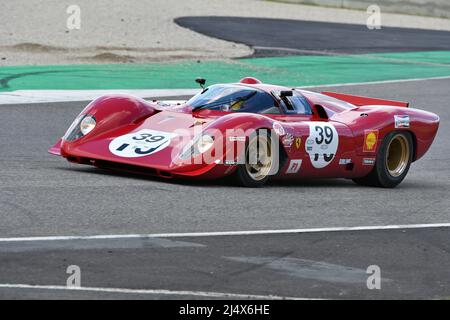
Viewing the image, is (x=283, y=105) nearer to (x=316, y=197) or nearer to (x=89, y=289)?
(x=316, y=197)

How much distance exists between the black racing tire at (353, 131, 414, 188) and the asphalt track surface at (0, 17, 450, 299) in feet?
0.56

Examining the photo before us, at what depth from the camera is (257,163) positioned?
35.8 feet

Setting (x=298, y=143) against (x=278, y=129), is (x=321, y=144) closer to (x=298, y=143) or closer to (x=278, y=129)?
(x=298, y=143)

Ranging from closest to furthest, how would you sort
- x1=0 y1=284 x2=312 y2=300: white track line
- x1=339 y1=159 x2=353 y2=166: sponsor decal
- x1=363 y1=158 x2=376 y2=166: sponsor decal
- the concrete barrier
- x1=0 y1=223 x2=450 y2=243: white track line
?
x1=0 y1=284 x2=312 y2=300: white track line < x1=0 y1=223 x2=450 y2=243: white track line < x1=339 y1=159 x2=353 y2=166: sponsor decal < x1=363 y1=158 x2=376 y2=166: sponsor decal < the concrete barrier

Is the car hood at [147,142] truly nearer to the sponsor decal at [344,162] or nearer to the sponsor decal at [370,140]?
the sponsor decal at [344,162]

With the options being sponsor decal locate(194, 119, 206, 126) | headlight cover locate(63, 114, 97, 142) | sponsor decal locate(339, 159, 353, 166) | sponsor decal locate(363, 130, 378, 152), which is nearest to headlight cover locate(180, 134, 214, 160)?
sponsor decal locate(194, 119, 206, 126)

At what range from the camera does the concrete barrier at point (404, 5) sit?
1475 inches

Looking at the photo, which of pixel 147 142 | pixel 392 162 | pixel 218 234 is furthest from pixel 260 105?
pixel 218 234

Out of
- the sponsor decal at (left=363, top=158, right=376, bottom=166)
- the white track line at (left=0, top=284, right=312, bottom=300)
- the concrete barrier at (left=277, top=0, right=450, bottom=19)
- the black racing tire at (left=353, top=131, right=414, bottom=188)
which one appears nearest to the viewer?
the white track line at (left=0, top=284, right=312, bottom=300)

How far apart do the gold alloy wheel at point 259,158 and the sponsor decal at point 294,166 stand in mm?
262

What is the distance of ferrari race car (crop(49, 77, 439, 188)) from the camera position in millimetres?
10586

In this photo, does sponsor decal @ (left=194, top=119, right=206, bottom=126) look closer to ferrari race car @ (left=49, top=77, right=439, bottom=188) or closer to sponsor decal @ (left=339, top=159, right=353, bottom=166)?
ferrari race car @ (left=49, top=77, right=439, bottom=188)

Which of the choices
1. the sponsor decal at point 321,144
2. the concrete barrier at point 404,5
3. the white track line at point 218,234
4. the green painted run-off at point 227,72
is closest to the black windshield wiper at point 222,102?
the sponsor decal at point 321,144

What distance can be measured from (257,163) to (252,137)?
1.05 feet
